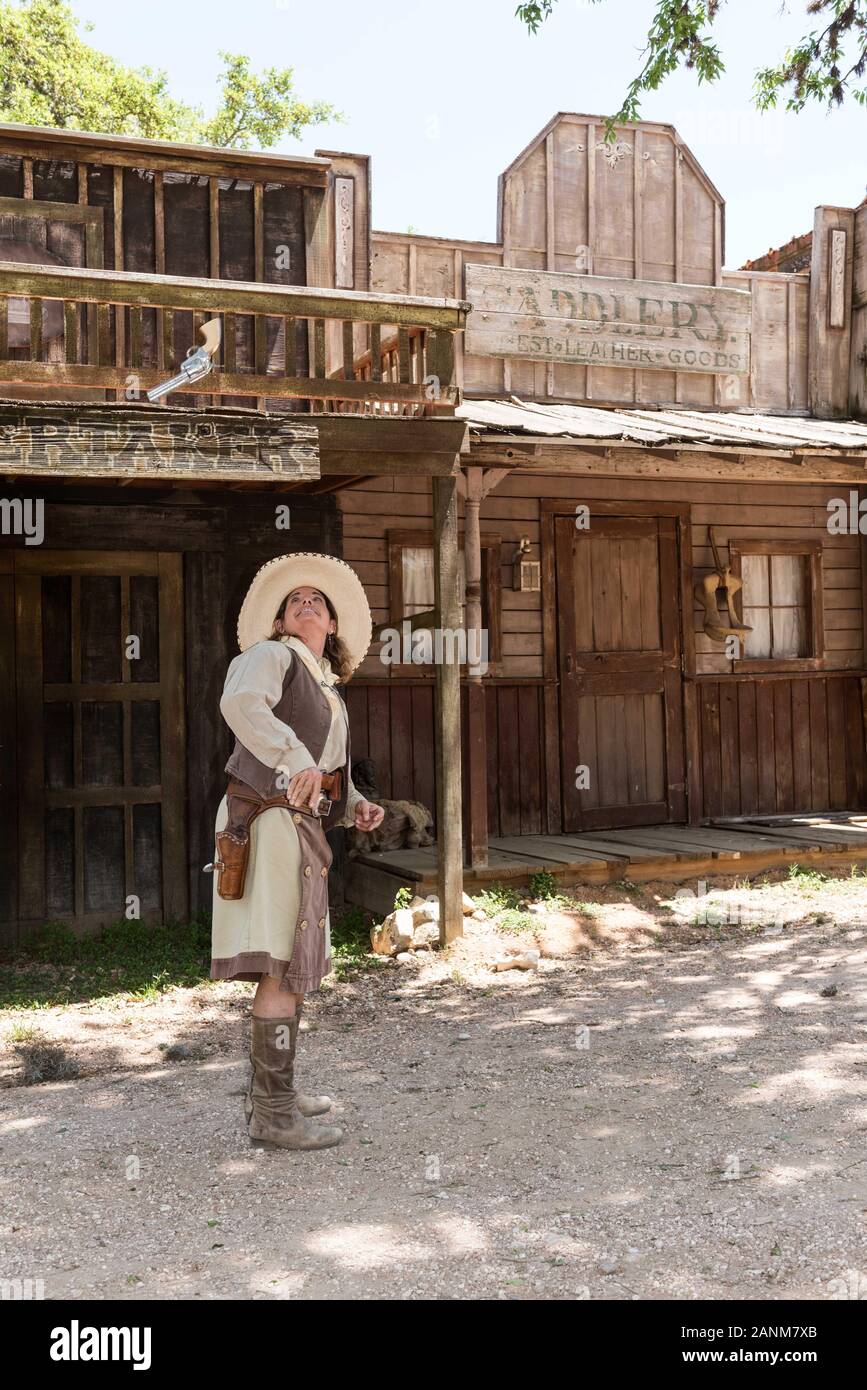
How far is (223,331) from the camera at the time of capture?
7180 millimetres

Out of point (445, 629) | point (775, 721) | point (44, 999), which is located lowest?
point (44, 999)

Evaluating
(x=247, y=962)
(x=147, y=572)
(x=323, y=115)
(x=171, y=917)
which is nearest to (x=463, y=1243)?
(x=247, y=962)

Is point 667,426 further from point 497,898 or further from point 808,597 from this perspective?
point 497,898

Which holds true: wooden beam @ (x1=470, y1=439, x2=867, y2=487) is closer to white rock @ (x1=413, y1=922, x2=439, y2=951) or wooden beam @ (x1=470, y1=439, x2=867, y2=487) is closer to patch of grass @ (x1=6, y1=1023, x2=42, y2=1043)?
white rock @ (x1=413, y1=922, x2=439, y2=951)

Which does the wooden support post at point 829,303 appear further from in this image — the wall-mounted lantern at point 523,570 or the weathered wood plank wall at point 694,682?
Answer: the wall-mounted lantern at point 523,570

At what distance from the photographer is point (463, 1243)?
3.63m

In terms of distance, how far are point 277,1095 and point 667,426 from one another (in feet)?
20.4

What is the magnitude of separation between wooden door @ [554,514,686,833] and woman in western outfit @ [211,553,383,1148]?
Answer: 19.1 feet

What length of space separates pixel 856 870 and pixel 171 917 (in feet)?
16.6

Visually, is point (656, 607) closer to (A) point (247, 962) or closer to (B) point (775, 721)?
(B) point (775, 721)

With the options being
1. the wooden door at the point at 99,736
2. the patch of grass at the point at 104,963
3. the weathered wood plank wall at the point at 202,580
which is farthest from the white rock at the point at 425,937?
the wooden door at the point at 99,736

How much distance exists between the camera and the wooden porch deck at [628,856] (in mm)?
8469

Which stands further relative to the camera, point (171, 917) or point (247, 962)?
point (171, 917)

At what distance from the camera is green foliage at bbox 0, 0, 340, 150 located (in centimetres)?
2291
